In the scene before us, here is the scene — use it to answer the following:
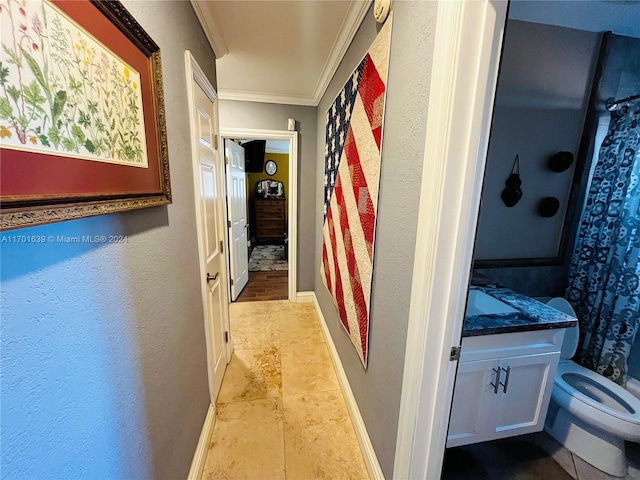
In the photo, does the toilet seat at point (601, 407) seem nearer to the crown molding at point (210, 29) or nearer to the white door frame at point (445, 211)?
the white door frame at point (445, 211)

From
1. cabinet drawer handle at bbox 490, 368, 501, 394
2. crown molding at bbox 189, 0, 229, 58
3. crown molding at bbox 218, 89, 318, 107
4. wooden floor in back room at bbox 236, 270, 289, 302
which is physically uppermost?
crown molding at bbox 218, 89, 318, 107

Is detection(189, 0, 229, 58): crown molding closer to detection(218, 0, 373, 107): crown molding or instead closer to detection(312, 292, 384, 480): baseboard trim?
detection(218, 0, 373, 107): crown molding

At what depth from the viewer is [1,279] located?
38cm

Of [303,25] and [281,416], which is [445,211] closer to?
[303,25]

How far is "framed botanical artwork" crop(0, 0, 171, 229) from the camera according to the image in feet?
1.27

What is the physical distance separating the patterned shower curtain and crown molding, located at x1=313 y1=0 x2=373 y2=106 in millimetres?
1696

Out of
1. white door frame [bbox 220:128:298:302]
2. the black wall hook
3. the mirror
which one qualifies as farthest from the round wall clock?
the black wall hook

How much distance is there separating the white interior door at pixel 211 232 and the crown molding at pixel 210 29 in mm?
333

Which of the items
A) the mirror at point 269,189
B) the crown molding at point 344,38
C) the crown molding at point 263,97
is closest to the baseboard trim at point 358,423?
the crown molding at point 344,38

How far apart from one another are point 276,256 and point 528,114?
14.3ft

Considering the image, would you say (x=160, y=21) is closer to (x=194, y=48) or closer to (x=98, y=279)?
(x=194, y=48)

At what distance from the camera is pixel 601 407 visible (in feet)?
4.21

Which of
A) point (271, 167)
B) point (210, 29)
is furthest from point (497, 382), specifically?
point (271, 167)

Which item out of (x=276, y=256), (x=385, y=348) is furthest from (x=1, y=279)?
(x=276, y=256)
